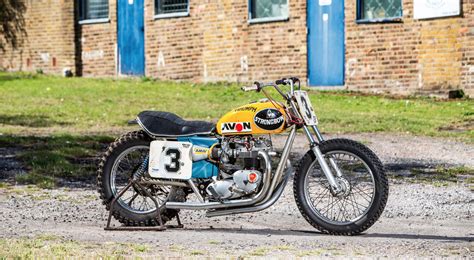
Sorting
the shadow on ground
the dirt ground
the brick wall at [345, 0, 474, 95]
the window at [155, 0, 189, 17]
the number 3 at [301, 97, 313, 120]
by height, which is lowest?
the shadow on ground

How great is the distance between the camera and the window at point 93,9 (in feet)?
90.7

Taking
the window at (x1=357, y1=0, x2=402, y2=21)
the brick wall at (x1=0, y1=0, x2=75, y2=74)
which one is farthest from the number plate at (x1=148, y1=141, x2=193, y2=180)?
the brick wall at (x1=0, y1=0, x2=75, y2=74)

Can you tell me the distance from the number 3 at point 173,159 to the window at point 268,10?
15413 millimetres

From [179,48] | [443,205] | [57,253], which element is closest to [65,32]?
[179,48]

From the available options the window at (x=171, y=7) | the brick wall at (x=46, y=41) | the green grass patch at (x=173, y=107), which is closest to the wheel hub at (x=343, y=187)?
the green grass patch at (x=173, y=107)

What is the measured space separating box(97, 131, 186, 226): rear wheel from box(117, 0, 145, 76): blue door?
59.5ft

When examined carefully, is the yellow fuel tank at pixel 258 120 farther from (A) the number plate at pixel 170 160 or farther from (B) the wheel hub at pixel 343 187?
(B) the wheel hub at pixel 343 187

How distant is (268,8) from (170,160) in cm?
1592

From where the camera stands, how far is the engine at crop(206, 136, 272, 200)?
8164 mm

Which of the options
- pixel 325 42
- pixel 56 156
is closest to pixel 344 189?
pixel 56 156

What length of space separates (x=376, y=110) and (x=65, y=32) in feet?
36.6

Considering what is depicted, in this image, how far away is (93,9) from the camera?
28.1m

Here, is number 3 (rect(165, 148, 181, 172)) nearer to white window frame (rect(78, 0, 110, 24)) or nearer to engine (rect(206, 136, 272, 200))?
engine (rect(206, 136, 272, 200))

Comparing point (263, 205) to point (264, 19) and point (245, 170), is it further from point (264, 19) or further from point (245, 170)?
point (264, 19)
